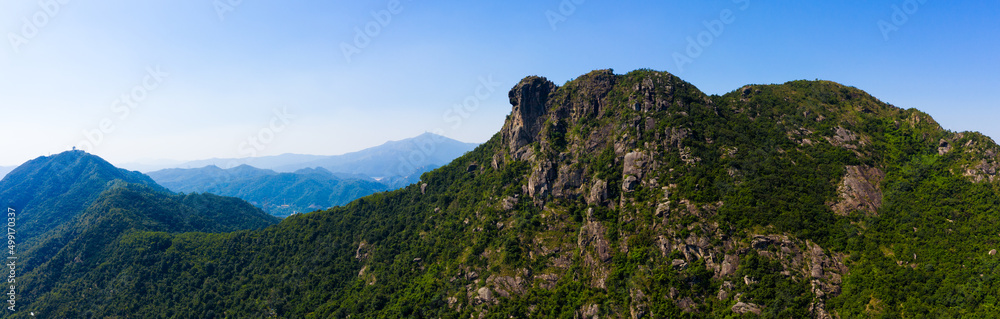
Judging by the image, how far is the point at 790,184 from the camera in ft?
274

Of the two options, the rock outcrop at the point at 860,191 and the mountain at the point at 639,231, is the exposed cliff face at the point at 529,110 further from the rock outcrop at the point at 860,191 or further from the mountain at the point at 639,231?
the rock outcrop at the point at 860,191

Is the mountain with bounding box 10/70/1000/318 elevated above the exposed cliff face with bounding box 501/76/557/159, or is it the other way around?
the exposed cliff face with bounding box 501/76/557/159

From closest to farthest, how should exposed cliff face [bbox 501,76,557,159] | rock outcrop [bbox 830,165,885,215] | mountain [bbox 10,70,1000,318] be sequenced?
mountain [bbox 10,70,1000,318], rock outcrop [bbox 830,165,885,215], exposed cliff face [bbox 501,76,557,159]

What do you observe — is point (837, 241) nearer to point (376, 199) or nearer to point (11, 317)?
point (376, 199)

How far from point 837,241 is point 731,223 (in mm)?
17424

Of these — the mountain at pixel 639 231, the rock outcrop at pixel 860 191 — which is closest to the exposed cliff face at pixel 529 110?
the mountain at pixel 639 231

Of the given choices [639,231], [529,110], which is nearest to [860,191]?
[639,231]

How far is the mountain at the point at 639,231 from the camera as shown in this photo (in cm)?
6706

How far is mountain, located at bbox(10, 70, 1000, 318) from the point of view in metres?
67.1

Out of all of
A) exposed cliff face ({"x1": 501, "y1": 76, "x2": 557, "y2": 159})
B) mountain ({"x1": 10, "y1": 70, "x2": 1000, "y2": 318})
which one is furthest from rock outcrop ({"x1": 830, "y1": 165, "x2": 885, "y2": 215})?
exposed cliff face ({"x1": 501, "y1": 76, "x2": 557, "y2": 159})

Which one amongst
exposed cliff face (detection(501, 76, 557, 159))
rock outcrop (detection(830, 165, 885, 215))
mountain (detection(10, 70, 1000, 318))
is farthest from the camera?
exposed cliff face (detection(501, 76, 557, 159))

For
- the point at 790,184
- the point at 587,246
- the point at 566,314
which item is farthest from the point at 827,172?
the point at 566,314

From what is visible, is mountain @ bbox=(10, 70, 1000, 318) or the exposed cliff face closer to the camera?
mountain @ bbox=(10, 70, 1000, 318)

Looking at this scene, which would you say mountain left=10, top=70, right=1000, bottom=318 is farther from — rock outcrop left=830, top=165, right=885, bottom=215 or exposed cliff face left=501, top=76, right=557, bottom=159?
exposed cliff face left=501, top=76, right=557, bottom=159
